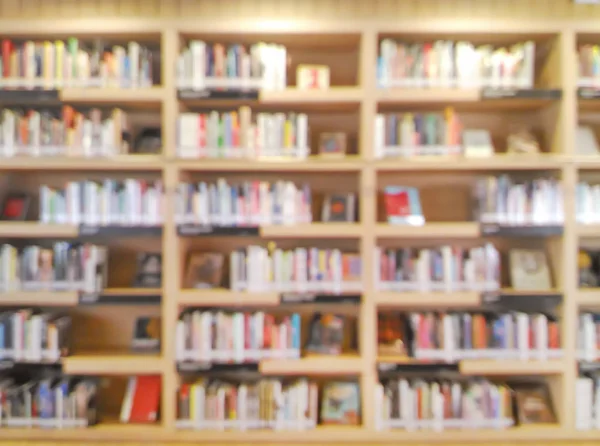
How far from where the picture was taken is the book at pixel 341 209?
11.4 ft

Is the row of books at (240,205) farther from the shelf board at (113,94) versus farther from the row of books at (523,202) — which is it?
the row of books at (523,202)

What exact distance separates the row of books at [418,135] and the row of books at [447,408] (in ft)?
4.51

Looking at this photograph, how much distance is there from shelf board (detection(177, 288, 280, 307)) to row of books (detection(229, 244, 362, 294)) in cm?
4

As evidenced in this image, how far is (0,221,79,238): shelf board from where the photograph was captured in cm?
331

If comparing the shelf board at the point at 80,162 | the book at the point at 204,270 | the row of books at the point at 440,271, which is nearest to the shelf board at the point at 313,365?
the row of books at the point at 440,271

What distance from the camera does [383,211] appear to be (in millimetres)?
3707

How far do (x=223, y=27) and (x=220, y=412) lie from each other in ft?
7.46

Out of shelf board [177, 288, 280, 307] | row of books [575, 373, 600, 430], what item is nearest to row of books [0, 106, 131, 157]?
shelf board [177, 288, 280, 307]

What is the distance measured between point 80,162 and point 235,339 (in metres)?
1.38

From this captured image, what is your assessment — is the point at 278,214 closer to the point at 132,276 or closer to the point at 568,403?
the point at 132,276

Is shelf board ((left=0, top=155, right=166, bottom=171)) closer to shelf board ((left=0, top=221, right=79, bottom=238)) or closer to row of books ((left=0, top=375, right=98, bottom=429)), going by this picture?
shelf board ((left=0, top=221, right=79, bottom=238))

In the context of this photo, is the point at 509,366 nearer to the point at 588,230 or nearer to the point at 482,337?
the point at 482,337

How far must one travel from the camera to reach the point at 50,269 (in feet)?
11.0

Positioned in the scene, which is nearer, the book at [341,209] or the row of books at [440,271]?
the row of books at [440,271]
